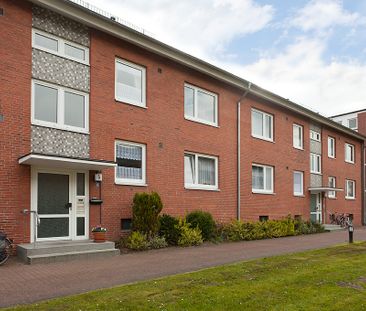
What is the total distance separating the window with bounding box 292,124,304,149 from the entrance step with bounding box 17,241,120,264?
606 inches

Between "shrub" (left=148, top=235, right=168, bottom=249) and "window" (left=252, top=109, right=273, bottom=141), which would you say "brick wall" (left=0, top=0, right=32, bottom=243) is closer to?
"shrub" (left=148, top=235, right=168, bottom=249)

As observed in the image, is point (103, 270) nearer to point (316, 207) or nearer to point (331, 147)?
point (316, 207)

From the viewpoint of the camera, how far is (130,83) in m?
15.4

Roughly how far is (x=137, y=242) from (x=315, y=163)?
17143 mm

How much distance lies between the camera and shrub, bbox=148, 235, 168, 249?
44.7 feet

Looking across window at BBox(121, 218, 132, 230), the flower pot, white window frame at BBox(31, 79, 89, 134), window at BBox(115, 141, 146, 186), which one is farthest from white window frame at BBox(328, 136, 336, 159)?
the flower pot

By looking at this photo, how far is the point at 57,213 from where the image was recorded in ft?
42.2

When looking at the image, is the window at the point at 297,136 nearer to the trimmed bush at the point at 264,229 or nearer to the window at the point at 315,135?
the window at the point at 315,135

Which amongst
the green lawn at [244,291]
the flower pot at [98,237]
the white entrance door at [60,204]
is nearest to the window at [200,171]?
the white entrance door at [60,204]

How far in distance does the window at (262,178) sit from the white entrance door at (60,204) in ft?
32.4

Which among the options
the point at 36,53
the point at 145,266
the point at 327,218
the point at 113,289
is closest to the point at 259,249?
the point at 145,266

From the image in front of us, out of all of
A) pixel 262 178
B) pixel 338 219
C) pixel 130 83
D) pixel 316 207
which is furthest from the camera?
pixel 338 219

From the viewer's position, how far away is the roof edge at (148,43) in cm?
1282

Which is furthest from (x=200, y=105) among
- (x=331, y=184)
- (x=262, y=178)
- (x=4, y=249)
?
(x=331, y=184)
